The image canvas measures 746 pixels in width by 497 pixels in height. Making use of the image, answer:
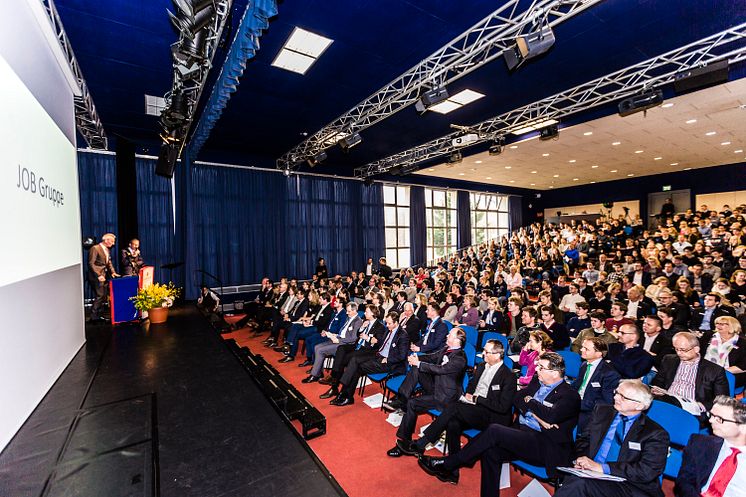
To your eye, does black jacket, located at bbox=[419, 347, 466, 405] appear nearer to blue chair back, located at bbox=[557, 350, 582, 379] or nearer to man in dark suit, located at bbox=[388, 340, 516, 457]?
man in dark suit, located at bbox=[388, 340, 516, 457]

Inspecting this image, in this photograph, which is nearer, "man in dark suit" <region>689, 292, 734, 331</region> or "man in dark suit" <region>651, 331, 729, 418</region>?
"man in dark suit" <region>651, 331, 729, 418</region>

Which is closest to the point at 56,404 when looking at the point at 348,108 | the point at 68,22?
the point at 68,22

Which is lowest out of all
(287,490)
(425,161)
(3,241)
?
(287,490)

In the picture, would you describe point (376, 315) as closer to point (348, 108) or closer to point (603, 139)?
point (348, 108)

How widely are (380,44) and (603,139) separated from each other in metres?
7.33

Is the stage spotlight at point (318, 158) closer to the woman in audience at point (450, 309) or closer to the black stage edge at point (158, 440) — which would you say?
the woman in audience at point (450, 309)

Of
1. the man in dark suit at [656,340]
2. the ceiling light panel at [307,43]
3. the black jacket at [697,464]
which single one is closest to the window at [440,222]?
the ceiling light panel at [307,43]

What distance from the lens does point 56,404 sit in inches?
118

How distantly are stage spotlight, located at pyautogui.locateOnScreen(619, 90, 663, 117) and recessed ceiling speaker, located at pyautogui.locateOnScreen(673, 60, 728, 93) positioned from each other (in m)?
0.38

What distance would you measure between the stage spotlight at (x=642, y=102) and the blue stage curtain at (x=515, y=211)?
12422 millimetres

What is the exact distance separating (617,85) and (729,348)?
4.86m

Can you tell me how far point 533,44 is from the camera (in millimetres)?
3895

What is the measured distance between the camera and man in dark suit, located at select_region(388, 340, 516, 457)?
9.53ft

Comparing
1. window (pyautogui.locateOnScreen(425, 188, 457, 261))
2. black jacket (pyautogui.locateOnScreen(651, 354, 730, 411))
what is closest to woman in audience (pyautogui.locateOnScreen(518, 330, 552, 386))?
black jacket (pyautogui.locateOnScreen(651, 354, 730, 411))
